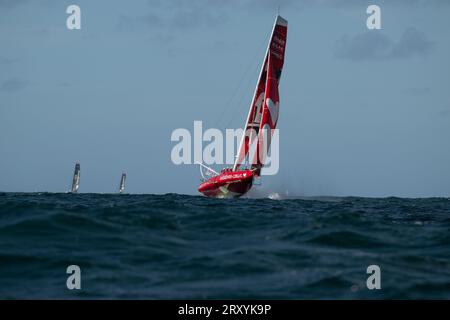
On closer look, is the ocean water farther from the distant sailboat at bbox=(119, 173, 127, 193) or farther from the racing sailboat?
the distant sailboat at bbox=(119, 173, 127, 193)

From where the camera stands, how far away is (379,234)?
19.1m

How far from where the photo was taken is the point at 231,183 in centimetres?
5319

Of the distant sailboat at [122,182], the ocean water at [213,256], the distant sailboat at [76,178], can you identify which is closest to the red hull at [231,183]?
the ocean water at [213,256]

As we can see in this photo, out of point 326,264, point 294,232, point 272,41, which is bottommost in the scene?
point 326,264

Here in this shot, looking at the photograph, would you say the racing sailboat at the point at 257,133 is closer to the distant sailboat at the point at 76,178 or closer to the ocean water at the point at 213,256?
the ocean water at the point at 213,256

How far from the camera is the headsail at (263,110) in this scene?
54281 millimetres

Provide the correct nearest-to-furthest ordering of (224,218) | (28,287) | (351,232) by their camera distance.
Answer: (28,287) → (351,232) → (224,218)

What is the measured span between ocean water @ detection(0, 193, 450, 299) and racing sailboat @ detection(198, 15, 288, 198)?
31.0 meters

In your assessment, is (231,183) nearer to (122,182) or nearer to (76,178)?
(76,178)

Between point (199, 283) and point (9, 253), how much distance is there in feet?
16.7

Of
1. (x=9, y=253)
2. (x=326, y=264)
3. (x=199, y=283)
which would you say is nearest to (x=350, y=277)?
(x=326, y=264)

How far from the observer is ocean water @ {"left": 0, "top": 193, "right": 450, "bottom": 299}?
523 inches

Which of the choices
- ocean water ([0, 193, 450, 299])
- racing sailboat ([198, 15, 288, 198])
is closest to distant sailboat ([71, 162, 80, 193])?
racing sailboat ([198, 15, 288, 198])
